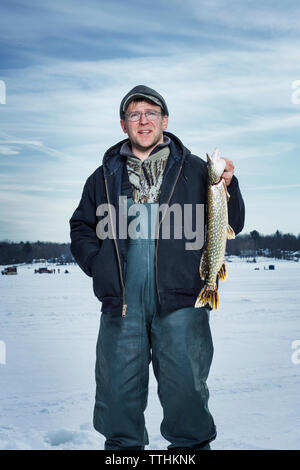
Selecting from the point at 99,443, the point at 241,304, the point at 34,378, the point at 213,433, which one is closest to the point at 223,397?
the point at 99,443

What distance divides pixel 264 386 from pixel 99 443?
7.18ft

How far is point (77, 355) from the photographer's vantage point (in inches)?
274

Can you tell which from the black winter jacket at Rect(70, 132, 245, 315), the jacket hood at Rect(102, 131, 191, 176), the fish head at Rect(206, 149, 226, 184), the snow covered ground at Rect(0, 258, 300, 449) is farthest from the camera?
the snow covered ground at Rect(0, 258, 300, 449)

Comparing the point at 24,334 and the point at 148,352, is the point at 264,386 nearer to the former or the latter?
the point at 148,352

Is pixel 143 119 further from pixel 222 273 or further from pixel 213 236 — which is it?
pixel 222 273

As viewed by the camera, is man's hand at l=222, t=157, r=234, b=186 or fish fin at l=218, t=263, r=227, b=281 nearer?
man's hand at l=222, t=157, r=234, b=186

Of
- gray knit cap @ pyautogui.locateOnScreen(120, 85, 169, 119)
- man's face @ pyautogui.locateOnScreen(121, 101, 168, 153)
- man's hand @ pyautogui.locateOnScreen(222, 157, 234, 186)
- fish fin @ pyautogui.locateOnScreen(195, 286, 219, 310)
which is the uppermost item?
gray knit cap @ pyautogui.locateOnScreen(120, 85, 169, 119)

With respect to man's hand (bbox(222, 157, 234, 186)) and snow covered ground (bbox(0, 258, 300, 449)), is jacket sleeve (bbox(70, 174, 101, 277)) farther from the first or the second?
snow covered ground (bbox(0, 258, 300, 449))

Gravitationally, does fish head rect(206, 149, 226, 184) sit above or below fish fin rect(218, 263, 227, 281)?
above

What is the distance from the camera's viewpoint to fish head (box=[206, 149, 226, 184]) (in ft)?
9.76

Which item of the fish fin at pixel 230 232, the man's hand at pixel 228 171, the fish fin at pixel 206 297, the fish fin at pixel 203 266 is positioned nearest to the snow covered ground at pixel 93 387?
the fish fin at pixel 206 297

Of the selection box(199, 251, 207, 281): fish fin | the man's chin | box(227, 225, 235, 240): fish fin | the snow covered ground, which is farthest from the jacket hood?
the snow covered ground

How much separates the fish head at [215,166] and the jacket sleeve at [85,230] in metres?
0.88

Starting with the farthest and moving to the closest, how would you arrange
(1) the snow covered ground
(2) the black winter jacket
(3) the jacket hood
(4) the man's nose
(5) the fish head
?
(1) the snow covered ground → (3) the jacket hood → (4) the man's nose → (2) the black winter jacket → (5) the fish head
